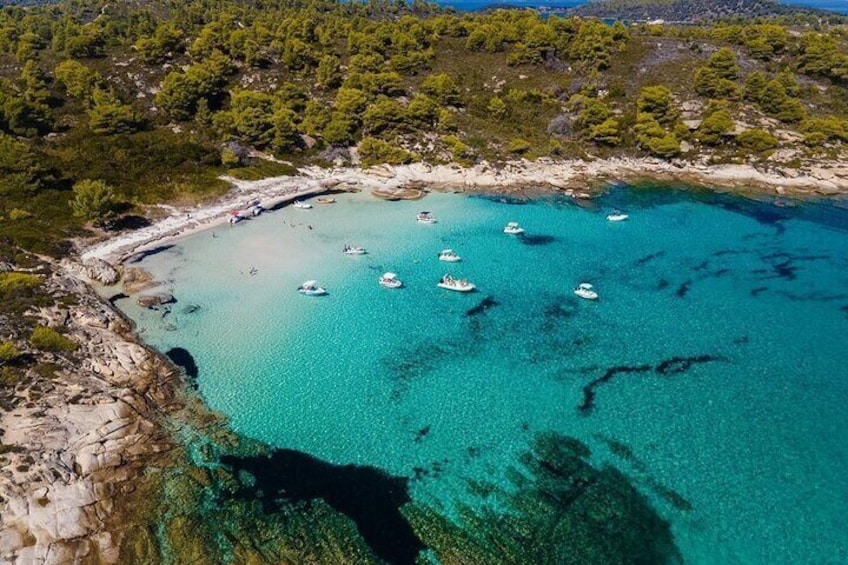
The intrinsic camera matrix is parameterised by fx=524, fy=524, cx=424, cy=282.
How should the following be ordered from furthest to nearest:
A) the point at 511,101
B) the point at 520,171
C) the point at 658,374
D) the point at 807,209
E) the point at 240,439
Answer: the point at 511,101 < the point at 520,171 < the point at 807,209 < the point at 658,374 < the point at 240,439

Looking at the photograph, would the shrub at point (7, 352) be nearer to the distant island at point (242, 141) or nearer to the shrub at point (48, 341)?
the distant island at point (242, 141)

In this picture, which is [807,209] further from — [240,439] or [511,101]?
[240,439]

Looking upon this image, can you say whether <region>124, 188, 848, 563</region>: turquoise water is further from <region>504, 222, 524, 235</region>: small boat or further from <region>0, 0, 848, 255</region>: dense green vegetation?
<region>0, 0, 848, 255</region>: dense green vegetation

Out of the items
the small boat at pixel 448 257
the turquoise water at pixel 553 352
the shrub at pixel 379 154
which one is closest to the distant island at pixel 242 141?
the shrub at pixel 379 154

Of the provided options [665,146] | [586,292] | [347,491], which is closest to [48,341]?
[347,491]

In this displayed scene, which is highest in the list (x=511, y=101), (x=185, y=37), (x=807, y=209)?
(x=185, y=37)

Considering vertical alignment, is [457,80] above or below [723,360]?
above

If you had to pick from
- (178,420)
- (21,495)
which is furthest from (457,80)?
(21,495)
